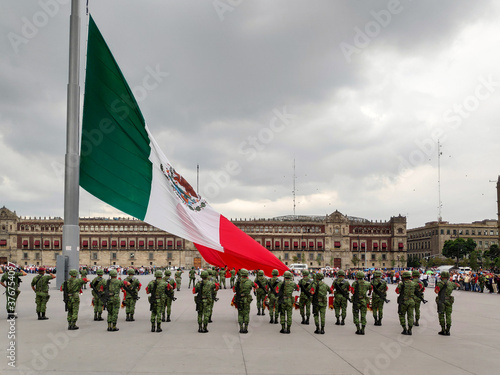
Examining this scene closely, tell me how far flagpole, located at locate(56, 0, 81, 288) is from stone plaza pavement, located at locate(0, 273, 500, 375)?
4459 millimetres

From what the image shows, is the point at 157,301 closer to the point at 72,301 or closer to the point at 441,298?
the point at 72,301

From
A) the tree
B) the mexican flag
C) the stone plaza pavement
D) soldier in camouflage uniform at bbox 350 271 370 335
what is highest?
the mexican flag

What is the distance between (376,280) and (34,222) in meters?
95.1

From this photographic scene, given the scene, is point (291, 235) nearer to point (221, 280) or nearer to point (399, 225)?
point (399, 225)

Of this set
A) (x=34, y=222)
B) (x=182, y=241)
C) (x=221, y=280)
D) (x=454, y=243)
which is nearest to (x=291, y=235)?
(x=182, y=241)

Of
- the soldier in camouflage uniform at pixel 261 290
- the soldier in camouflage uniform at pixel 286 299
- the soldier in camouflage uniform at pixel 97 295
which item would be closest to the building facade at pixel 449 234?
the soldier in camouflage uniform at pixel 261 290

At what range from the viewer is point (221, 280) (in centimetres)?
2747

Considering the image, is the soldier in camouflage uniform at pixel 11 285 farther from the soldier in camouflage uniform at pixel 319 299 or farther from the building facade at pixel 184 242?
the building facade at pixel 184 242

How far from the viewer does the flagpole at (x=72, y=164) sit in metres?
17.5

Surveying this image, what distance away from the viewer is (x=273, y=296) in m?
13.0

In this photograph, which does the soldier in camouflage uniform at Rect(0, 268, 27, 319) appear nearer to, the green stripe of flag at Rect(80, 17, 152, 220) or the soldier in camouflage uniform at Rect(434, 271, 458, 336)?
the green stripe of flag at Rect(80, 17, 152, 220)

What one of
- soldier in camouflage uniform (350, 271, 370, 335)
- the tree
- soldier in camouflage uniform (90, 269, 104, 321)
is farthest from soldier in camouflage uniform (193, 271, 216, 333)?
the tree

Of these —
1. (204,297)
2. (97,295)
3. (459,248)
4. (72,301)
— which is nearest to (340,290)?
(204,297)

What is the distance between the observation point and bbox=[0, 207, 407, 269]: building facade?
92000mm
